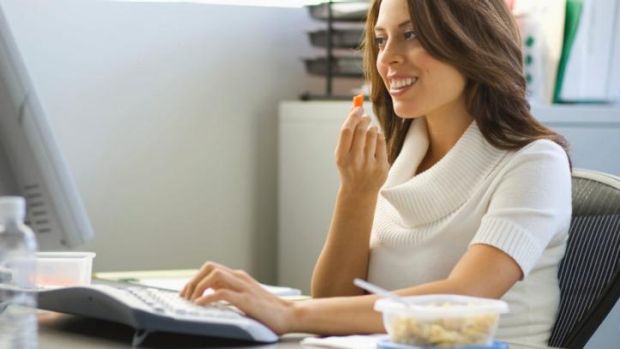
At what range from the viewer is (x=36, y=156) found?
1.32m

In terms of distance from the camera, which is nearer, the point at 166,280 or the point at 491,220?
the point at 491,220

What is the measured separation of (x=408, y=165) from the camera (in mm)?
1847

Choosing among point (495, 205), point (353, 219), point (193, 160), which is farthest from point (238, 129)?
point (495, 205)

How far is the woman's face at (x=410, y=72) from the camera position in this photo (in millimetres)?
1745

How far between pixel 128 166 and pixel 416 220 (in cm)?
130

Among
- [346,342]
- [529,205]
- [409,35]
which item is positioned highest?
[409,35]

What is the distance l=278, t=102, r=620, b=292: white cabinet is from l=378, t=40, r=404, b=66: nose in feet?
3.04

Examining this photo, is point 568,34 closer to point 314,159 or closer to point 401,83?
point 314,159

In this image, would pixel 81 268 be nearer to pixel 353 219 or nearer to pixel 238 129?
pixel 353 219

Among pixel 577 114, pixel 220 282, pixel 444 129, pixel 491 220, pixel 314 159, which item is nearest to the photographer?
pixel 220 282

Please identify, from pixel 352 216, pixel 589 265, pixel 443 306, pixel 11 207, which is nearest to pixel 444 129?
pixel 352 216

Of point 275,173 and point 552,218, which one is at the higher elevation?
point 552,218

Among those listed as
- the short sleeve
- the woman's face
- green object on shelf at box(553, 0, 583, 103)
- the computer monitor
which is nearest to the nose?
the woman's face

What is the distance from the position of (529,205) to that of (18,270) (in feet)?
2.21
